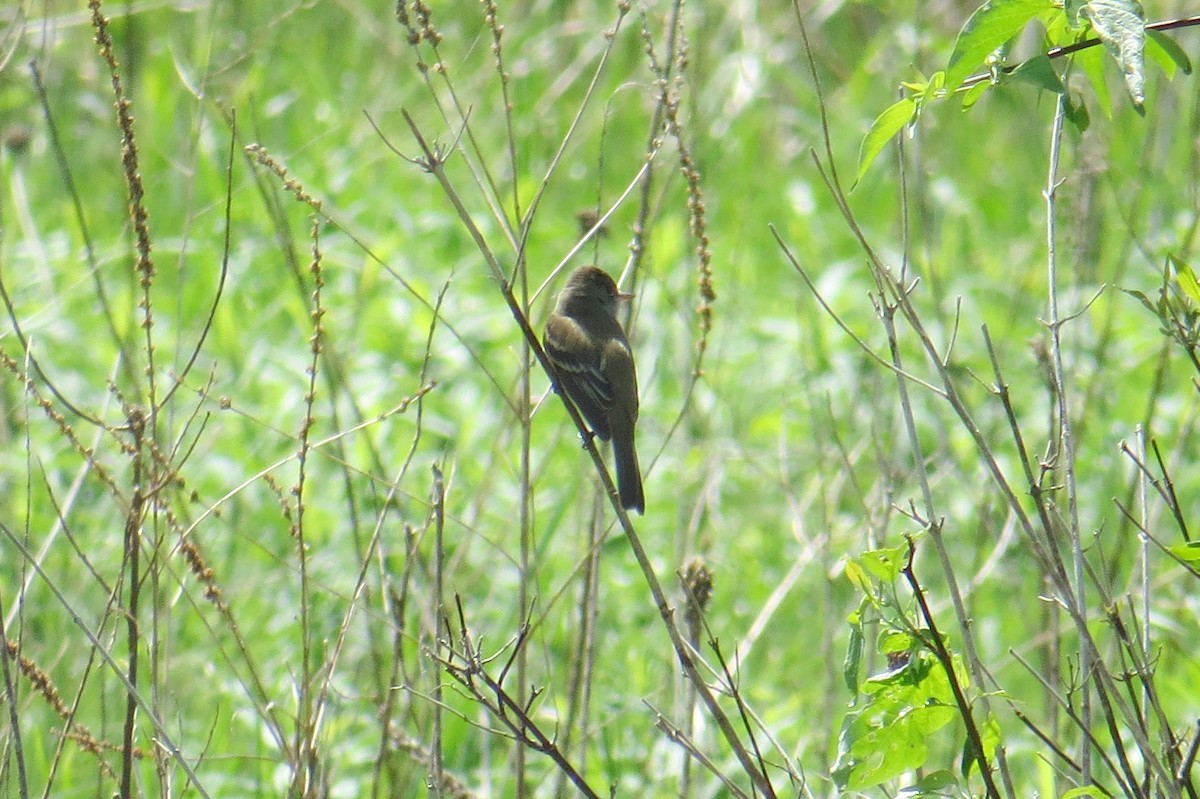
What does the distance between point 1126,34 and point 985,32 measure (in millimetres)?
175

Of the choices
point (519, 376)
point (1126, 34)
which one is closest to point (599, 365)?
point (519, 376)

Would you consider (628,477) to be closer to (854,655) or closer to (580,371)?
(580,371)

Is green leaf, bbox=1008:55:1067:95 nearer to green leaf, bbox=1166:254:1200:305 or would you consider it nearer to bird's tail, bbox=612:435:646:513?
green leaf, bbox=1166:254:1200:305

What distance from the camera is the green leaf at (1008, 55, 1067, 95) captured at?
1776 millimetres

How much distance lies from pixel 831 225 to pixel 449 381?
7.77ft

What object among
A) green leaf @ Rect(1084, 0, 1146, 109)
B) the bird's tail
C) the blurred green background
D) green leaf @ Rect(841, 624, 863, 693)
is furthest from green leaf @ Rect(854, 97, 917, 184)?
the bird's tail

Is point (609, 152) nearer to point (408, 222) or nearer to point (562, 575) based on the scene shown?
point (408, 222)

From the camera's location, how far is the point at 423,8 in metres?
2.39

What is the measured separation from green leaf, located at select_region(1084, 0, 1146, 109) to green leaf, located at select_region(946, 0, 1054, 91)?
0.28ft

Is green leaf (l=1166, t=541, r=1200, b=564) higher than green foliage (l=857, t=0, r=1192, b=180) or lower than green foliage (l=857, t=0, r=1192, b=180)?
lower

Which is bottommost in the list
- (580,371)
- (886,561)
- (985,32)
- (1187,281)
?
(886,561)

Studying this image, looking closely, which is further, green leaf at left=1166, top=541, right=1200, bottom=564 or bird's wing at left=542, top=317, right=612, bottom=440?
bird's wing at left=542, top=317, right=612, bottom=440

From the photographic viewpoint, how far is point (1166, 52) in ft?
6.04

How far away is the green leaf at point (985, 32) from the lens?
174 centimetres
